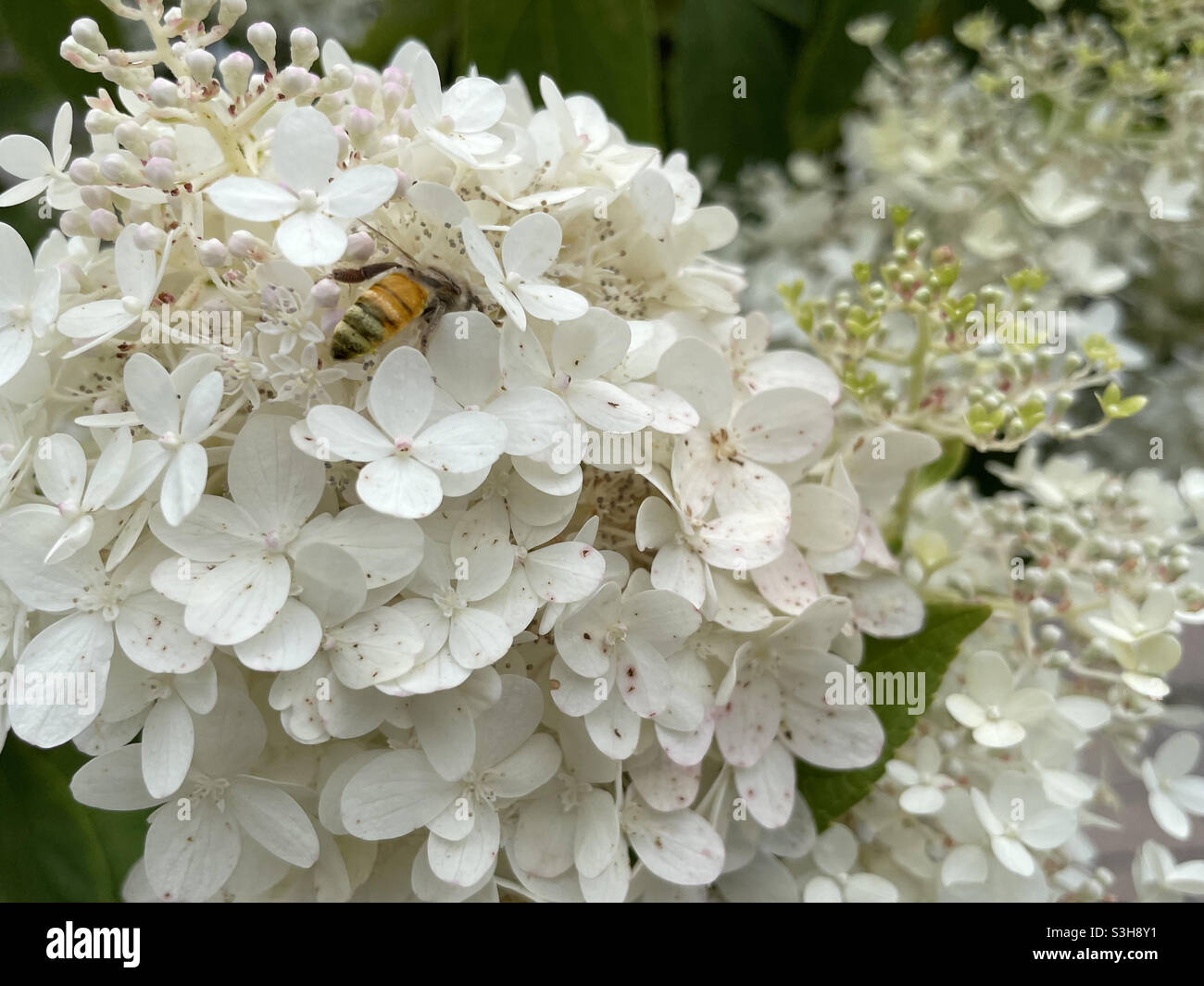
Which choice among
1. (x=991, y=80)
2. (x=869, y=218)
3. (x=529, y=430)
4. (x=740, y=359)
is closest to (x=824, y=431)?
(x=740, y=359)

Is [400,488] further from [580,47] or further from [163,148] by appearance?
[580,47]

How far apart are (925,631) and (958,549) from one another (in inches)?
4.5

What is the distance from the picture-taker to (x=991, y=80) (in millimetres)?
887

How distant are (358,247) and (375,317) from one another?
40 millimetres

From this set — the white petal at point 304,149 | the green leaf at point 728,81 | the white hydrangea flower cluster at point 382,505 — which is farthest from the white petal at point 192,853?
the green leaf at point 728,81

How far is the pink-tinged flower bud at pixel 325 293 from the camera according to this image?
438mm

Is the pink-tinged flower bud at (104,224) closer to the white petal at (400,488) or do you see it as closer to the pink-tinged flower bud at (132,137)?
the pink-tinged flower bud at (132,137)

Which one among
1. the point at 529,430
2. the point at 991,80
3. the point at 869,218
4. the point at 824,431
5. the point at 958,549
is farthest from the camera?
the point at 869,218

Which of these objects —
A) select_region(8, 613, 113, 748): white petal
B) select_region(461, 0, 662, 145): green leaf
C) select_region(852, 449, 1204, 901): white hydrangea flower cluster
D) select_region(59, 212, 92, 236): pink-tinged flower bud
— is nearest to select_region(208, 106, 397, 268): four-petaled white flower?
select_region(59, 212, 92, 236): pink-tinged flower bud

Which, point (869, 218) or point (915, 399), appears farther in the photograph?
point (869, 218)

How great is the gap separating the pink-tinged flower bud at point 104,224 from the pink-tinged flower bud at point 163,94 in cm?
6

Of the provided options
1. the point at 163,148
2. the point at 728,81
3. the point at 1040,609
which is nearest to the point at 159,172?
the point at 163,148
